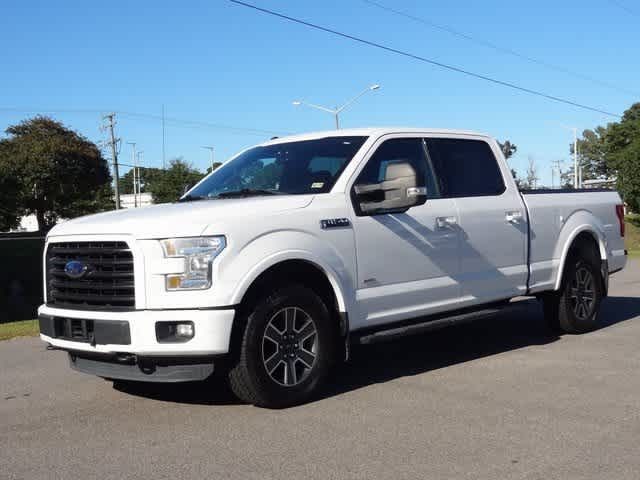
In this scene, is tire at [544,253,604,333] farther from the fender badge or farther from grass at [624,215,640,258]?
grass at [624,215,640,258]

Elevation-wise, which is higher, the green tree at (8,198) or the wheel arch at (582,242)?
the green tree at (8,198)

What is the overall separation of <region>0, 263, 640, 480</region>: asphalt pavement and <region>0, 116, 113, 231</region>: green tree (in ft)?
157

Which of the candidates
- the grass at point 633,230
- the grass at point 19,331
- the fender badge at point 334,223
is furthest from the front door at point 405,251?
the grass at point 633,230

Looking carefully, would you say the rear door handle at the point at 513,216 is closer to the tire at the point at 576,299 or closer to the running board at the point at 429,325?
the running board at the point at 429,325

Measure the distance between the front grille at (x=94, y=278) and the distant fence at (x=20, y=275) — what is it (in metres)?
19.1

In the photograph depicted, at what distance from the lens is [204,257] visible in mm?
5094

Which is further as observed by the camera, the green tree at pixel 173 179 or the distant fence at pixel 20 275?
the green tree at pixel 173 179

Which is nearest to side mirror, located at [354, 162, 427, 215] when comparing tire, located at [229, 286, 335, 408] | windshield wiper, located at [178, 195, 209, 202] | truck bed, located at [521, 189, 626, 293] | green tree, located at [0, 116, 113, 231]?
tire, located at [229, 286, 335, 408]

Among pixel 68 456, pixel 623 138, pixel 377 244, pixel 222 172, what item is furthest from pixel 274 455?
pixel 623 138

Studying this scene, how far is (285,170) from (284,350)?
5.53ft

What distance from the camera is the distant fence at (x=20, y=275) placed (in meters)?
26.6

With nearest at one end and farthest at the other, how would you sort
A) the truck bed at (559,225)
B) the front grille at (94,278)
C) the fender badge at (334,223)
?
the front grille at (94,278) → the fender badge at (334,223) → the truck bed at (559,225)

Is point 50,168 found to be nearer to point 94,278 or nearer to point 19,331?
point 19,331

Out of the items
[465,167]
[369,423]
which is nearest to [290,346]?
[369,423]
